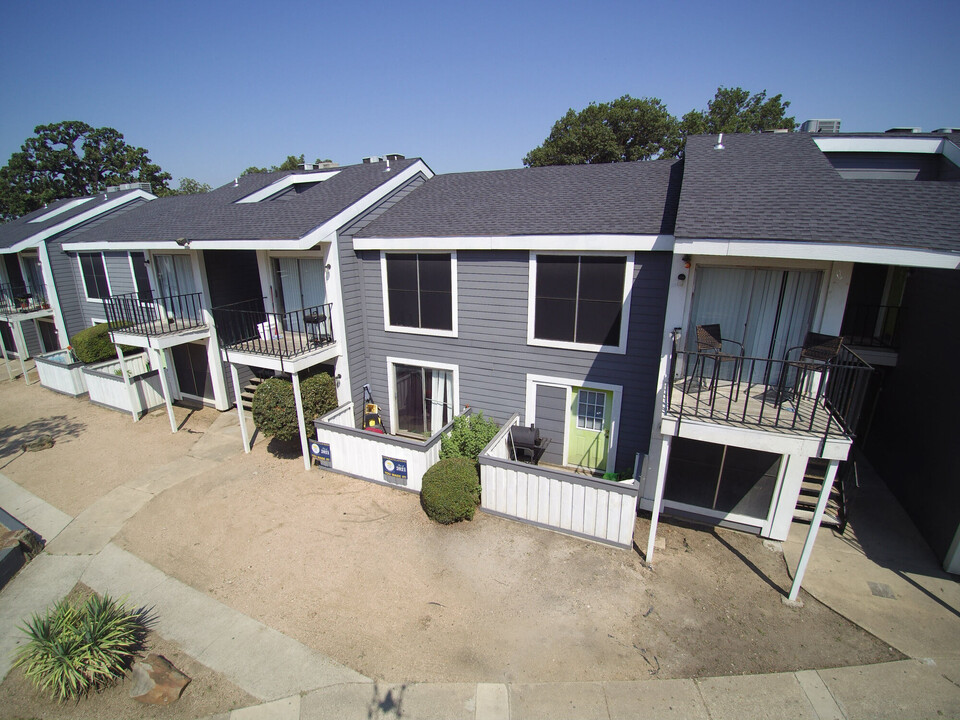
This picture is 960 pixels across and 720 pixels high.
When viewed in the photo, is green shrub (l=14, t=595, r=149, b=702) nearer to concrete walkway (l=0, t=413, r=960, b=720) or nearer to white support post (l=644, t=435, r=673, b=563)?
concrete walkway (l=0, t=413, r=960, b=720)

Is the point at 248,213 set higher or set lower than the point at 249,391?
higher

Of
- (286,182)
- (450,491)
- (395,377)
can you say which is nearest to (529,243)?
(395,377)

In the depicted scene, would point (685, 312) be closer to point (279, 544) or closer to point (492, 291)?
point (492, 291)

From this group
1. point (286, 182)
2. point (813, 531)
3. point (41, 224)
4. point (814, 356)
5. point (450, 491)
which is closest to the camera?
point (813, 531)

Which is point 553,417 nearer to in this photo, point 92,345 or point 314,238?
point 314,238

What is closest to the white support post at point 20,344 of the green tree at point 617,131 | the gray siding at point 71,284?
the gray siding at point 71,284

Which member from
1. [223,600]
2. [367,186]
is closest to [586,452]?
[223,600]

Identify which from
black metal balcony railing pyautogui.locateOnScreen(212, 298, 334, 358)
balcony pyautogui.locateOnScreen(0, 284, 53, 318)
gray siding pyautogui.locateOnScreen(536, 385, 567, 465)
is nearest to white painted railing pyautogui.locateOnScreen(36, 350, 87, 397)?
balcony pyautogui.locateOnScreen(0, 284, 53, 318)
